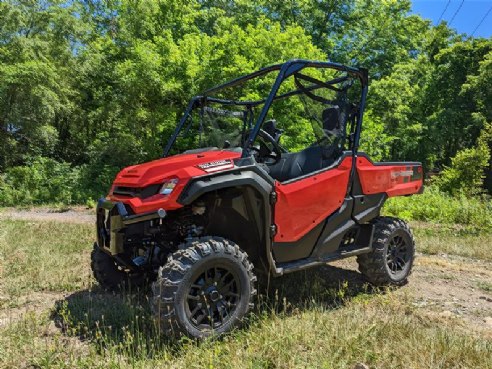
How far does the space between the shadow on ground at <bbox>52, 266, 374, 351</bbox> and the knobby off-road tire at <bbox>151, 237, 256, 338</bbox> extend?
0.25 meters

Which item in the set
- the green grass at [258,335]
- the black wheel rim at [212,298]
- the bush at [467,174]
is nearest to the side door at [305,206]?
the green grass at [258,335]

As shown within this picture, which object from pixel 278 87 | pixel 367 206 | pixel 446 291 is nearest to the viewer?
pixel 278 87

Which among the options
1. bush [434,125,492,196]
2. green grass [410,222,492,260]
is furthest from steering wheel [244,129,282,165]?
bush [434,125,492,196]

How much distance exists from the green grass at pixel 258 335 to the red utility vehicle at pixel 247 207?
0.27 meters

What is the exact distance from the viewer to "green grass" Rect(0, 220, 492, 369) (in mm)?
3201

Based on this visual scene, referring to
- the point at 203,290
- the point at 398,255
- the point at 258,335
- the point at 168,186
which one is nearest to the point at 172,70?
the point at 398,255

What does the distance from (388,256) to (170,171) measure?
288 cm

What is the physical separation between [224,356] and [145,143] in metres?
13.0

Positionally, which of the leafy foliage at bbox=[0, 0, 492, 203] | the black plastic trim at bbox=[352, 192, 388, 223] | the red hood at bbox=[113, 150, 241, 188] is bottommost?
the black plastic trim at bbox=[352, 192, 388, 223]

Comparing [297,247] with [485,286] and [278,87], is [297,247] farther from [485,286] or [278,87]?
[485,286]

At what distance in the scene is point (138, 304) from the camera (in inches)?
171

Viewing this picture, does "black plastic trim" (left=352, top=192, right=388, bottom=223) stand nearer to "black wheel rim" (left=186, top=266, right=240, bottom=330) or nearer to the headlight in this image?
"black wheel rim" (left=186, top=266, right=240, bottom=330)

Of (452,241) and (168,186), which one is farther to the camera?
(452,241)

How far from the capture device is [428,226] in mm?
10602
